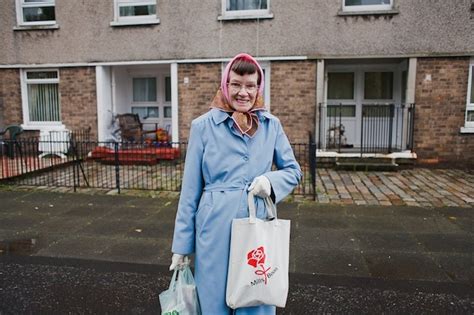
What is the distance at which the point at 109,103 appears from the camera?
38.2 ft

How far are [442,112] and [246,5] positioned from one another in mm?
5631

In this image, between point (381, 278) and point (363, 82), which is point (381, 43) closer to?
point (363, 82)

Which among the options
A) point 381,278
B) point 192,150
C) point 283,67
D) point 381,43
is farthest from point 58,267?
point 381,43

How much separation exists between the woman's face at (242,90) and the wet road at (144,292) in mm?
1838

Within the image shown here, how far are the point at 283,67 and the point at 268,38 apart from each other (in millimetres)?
831

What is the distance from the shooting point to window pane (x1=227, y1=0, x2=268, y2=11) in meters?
10.4

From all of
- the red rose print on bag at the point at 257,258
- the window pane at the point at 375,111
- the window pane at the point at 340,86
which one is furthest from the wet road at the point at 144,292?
the window pane at the point at 340,86

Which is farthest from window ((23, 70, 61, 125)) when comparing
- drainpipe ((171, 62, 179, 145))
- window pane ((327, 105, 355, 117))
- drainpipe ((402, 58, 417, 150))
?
drainpipe ((402, 58, 417, 150))

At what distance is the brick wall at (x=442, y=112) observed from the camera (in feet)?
31.8

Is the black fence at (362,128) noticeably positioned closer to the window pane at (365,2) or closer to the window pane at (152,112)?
the window pane at (365,2)

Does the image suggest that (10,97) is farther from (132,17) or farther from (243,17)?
(243,17)

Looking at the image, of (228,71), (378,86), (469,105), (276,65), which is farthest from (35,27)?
(469,105)

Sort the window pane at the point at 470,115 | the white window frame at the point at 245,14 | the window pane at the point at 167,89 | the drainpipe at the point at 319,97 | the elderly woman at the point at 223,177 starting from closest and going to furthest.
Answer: the elderly woman at the point at 223,177 → the window pane at the point at 470,115 → the drainpipe at the point at 319,97 → the white window frame at the point at 245,14 → the window pane at the point at 167,89

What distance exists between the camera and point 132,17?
11.0 metres
